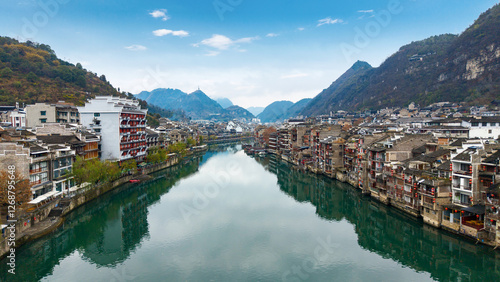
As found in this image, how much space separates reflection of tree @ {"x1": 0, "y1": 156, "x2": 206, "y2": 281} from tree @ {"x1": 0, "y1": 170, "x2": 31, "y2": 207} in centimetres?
250

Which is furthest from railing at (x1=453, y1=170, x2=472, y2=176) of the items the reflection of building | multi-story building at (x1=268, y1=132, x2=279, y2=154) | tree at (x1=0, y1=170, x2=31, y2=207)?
multi-story building at (x1=268, y1=132, x2=279, y2=154)

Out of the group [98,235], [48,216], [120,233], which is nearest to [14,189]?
[48,216]

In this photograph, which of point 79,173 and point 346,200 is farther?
point 346,200

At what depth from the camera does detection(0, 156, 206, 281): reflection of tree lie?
14.8 m

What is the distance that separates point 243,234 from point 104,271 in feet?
25.2

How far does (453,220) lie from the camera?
16.8m

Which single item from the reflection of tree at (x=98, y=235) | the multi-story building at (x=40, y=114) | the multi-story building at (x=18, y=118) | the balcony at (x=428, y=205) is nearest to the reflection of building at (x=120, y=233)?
the reflection of tree at (x=98, y=235)

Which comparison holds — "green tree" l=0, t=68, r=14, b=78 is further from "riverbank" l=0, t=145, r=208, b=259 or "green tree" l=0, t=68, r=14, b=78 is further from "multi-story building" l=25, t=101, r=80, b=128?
"riverbank" l=0, t=145, r=208, b=259

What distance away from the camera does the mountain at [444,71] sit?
205 ft

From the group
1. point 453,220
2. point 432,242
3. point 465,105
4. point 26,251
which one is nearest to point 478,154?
point 453,220

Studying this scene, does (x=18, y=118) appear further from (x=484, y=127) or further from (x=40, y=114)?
(x=484, y=127)

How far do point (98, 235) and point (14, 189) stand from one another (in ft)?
17.7

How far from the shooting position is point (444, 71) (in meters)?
76.4

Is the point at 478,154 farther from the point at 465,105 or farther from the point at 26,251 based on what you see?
the point at 465,105
